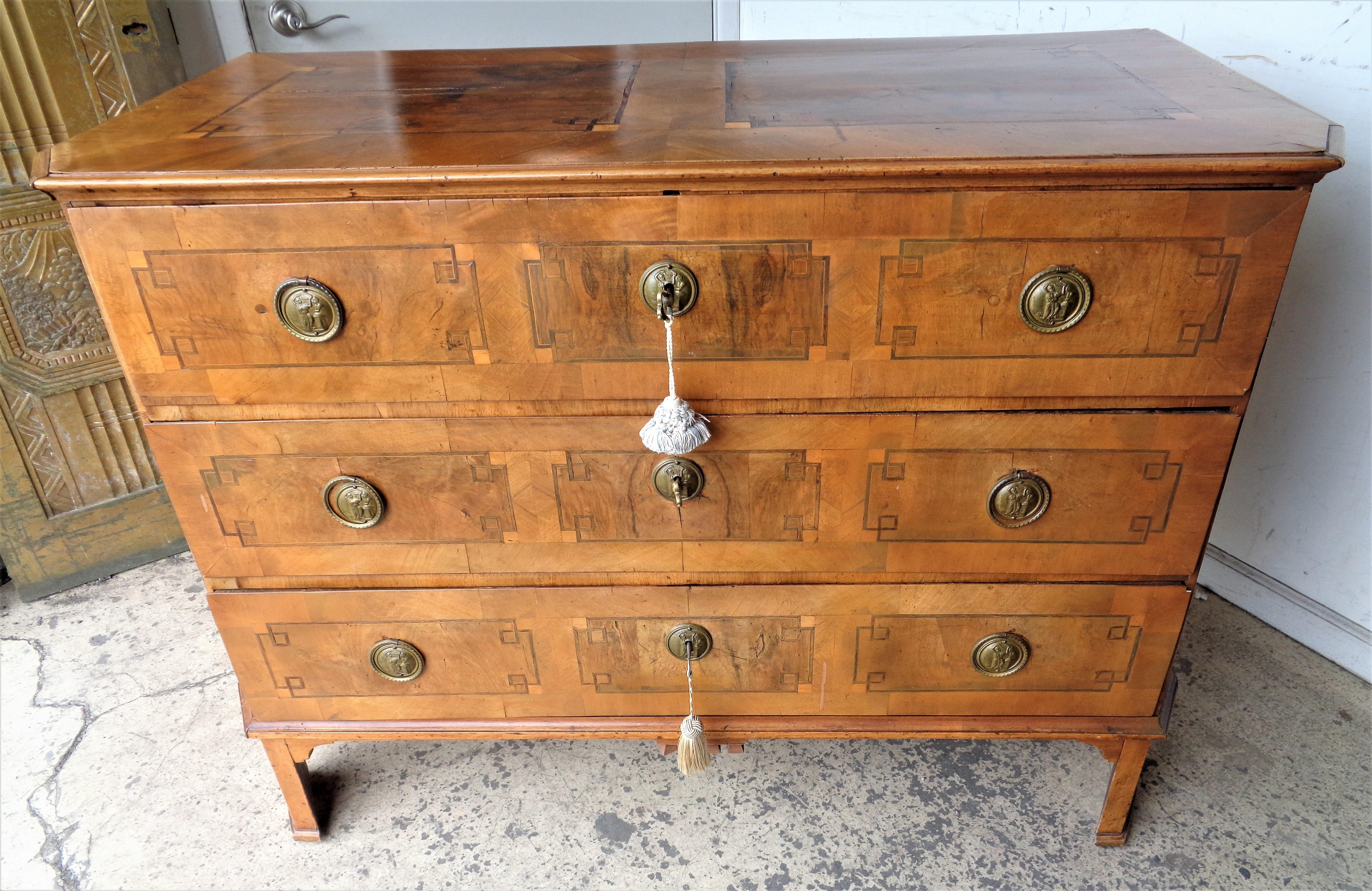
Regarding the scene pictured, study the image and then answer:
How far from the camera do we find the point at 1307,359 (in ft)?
5.59

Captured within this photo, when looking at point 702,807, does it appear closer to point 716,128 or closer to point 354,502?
point 354,502

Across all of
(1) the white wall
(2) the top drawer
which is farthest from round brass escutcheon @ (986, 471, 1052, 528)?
(1) the white wall

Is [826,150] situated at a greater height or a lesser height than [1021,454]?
greater

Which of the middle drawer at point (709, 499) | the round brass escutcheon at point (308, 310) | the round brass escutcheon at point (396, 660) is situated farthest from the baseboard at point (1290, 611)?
the round brass escutcheon at point (308, 310)

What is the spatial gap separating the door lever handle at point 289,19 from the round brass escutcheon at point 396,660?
1.68 metres

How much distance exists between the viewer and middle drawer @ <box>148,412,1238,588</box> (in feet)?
3.74

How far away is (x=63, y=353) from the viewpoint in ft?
6.24

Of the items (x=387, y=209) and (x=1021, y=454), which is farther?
(x=1021, y=454)

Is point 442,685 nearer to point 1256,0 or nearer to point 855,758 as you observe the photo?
point 855,758

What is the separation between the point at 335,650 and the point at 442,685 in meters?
0.17

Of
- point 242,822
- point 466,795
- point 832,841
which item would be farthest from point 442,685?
point 832,841

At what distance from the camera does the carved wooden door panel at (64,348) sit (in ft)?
5.79

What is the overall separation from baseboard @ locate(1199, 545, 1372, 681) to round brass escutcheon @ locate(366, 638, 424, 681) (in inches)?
59.1

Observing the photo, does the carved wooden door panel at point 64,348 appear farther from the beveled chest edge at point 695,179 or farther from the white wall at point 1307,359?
the white wall at point 1307,359
